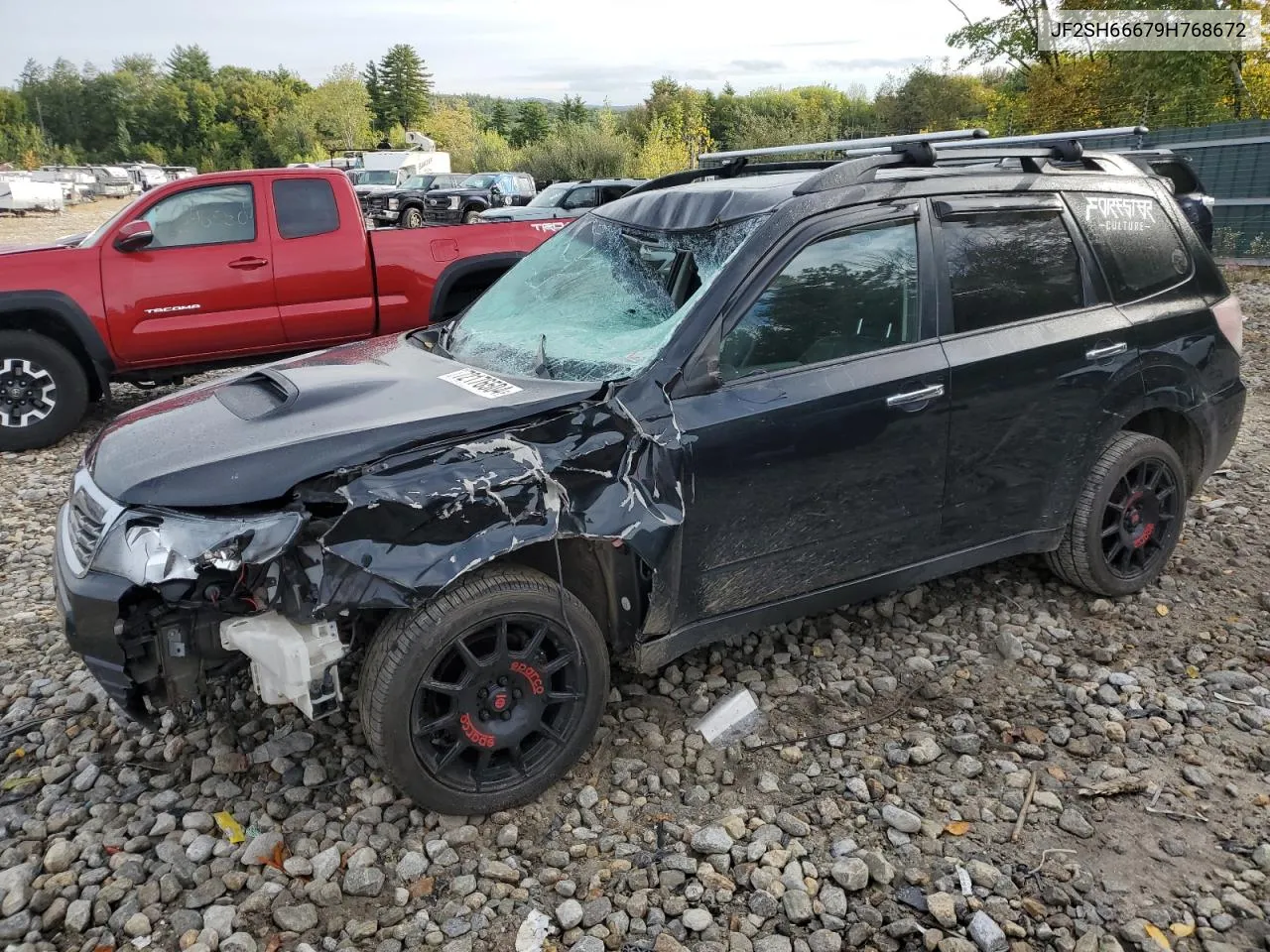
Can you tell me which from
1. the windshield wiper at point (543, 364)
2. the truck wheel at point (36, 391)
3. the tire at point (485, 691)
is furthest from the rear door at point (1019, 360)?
the truck wheel at point (36, 391)

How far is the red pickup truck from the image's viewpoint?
6.62 metres

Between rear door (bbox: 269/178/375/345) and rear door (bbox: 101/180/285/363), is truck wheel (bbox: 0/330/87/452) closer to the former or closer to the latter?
rear door (bbox: 101/180/285/363)

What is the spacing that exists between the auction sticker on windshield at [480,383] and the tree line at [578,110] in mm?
19163

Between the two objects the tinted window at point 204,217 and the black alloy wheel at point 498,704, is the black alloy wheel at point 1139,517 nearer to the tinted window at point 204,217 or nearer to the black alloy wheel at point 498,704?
the black alloy wheel at point 498,704

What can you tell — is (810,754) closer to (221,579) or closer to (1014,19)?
(221,579)

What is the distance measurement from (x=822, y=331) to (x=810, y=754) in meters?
1.45

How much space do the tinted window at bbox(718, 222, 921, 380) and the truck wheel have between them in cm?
585

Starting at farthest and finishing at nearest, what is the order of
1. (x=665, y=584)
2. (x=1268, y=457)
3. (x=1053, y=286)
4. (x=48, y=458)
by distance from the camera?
(x=48, y=458) → (x=1268, y=457) → (x=1053, y=286) → (x=665, y=584)

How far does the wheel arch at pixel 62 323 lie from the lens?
649 centimetres

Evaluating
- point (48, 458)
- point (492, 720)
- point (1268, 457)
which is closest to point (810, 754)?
point (492, 720)

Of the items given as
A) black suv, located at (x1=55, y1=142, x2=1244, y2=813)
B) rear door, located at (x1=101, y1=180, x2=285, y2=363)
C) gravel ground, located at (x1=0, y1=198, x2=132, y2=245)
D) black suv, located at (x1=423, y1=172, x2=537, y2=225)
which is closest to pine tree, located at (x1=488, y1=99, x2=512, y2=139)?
gravel ground, located at (x1=0, y1=198, x2=132, y2=245)

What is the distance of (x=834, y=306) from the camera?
3.15 meters

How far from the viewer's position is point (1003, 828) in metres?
2.74

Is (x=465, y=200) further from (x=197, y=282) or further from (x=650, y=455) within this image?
(x=650, y=455)
